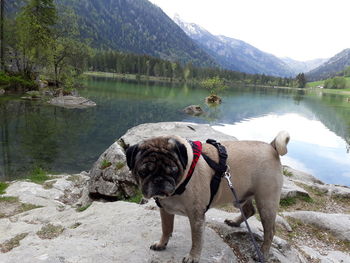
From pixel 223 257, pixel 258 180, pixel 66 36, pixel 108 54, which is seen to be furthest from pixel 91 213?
pixel 108 54

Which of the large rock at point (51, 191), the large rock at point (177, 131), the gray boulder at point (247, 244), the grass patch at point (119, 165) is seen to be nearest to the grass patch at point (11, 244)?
the gray boulder at point (247, 244)

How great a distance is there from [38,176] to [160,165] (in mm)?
13175

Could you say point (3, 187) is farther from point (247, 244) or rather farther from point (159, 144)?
point (247, 244)

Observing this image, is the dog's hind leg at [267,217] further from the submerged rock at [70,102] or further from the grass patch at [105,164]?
the submerged rock at [70,102]

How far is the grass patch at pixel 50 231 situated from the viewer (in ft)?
18.2

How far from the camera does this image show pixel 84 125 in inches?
1139

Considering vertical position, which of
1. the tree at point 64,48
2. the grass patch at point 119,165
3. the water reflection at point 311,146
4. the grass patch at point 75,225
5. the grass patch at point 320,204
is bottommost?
the water reflection at point 311,146

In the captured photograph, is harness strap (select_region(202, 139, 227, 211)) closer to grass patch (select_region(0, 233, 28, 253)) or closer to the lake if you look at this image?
grass patch (select_region(0, 233, 28, 253))

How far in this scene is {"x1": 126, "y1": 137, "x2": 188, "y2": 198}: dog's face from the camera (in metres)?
3.40

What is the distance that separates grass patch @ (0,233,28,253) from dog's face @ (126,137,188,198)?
11.9ft

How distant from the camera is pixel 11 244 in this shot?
522 cm

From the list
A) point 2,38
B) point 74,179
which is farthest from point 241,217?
point 2,38

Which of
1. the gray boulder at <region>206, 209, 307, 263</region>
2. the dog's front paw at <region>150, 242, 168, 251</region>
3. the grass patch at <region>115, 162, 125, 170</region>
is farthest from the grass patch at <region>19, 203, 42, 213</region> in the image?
the gray boulder at <region>206, 209, 307, 263</region>

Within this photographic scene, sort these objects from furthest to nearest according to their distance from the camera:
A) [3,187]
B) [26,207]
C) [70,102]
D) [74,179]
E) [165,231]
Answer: [70,102] < [74,179] < [3,187] < [26,207] < [165,231]
